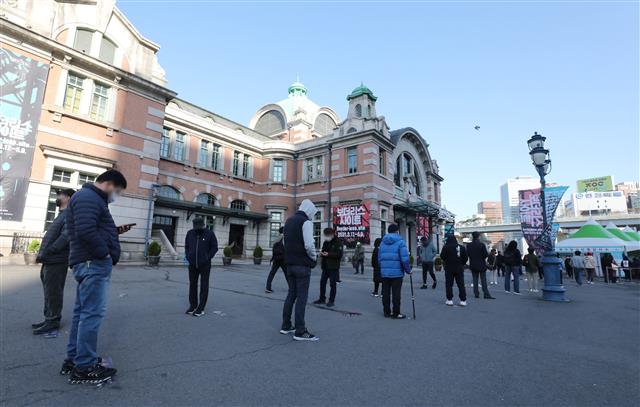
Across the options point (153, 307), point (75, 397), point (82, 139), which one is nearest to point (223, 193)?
point (82, 139)

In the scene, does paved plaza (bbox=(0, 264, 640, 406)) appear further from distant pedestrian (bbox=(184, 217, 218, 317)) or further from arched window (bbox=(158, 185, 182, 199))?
arched window (bbox=(158, 185, 182, 199))

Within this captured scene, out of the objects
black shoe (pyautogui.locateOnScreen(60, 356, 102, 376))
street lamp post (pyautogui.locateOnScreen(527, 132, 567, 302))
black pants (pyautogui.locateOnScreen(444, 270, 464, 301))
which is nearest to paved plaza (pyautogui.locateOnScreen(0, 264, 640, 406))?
black shoe (pyautogui.locateOnScreen(60, 356, 102, 376))

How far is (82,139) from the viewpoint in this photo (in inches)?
603

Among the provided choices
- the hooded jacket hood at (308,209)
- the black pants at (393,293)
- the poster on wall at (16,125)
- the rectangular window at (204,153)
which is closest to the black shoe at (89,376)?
the hooded jacket hood at (308,209)

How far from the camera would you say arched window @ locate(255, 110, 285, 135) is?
34.7 metres

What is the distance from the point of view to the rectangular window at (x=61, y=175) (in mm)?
14617

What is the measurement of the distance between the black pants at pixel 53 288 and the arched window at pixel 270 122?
102ft

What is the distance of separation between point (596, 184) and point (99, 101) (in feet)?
387

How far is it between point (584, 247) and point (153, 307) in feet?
80.1

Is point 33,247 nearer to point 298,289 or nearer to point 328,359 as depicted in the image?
point 298,289

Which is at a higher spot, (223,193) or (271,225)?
(223,193)

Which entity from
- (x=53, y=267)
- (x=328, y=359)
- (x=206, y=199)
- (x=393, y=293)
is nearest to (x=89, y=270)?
(x=53, y=267)

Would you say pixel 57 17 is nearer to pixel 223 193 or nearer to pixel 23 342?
pixel 223 193

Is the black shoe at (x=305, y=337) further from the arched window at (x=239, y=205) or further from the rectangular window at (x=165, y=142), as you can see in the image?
the arched window at (x=239, y=205)
